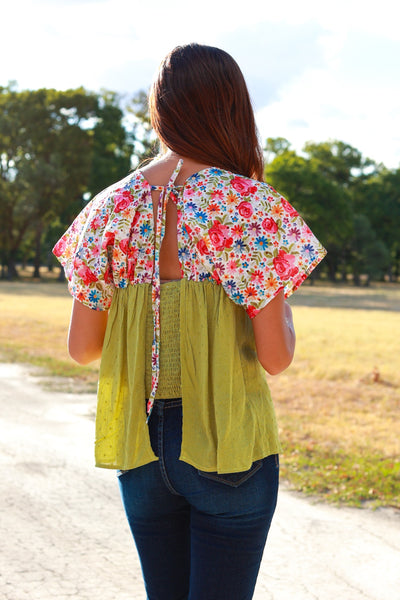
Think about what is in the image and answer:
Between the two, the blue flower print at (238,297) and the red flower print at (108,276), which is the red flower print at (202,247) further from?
the red flower print at (108,276)

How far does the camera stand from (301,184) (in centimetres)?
→ 5481

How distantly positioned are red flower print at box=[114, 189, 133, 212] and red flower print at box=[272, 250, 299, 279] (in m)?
0.40

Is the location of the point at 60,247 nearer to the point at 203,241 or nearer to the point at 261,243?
the point at 203,241

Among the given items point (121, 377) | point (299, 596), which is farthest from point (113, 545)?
point (121, 377)

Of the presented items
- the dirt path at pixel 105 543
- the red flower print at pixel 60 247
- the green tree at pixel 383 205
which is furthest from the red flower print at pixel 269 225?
the green tree at pixel 383 205

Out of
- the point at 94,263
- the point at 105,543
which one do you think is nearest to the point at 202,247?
the point at 94,263

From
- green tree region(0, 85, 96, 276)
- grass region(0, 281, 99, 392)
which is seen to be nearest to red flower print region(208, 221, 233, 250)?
grass region(0, 281, 99, 392)

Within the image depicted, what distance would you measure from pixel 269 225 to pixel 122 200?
1.26 ft

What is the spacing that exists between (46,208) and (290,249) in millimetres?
49185

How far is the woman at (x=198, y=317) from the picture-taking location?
160 cm

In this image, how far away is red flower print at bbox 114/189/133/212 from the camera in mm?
1684

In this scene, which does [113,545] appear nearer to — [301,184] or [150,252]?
[150,252]

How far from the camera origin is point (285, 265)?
164cm

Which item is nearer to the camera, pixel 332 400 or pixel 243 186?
pixel 243 186
